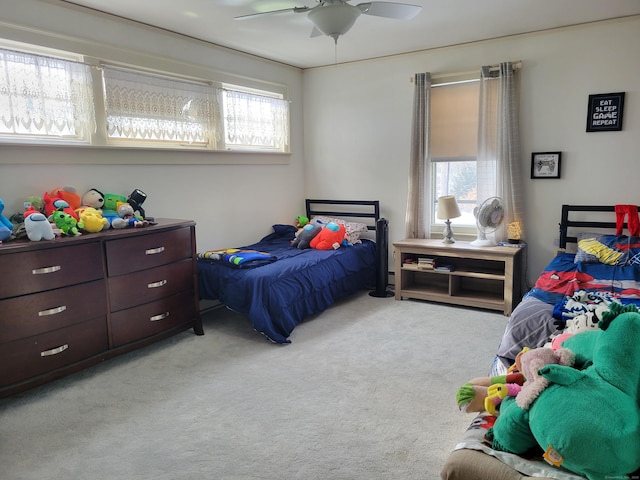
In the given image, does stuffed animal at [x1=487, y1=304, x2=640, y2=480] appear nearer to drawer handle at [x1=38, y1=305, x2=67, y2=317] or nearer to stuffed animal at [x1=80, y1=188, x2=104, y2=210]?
drawer handle at [x1=38, y1=305, x2=67, y2=317]

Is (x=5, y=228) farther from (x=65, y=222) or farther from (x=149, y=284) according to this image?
(x=149, y=284)

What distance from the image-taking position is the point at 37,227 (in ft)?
8.79

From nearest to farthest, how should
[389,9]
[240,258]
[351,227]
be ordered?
1. [389,9]
2. [240,258]
3. [351,227]

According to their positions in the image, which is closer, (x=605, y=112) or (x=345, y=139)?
(x=605, y=112)

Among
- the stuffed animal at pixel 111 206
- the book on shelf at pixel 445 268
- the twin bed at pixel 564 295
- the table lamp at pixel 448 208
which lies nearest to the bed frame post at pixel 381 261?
the book on shelf at pixel 445 268

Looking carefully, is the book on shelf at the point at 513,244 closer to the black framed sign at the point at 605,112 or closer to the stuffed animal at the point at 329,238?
the black framed sign at the point at 605,112

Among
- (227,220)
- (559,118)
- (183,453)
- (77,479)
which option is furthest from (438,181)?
(77,479)

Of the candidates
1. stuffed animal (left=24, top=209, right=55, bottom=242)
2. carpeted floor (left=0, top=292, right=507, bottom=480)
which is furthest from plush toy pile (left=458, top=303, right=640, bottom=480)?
stuffed animal (left=24, top=209, right=55, bottom=242)

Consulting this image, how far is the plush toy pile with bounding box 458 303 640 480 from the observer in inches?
46.8

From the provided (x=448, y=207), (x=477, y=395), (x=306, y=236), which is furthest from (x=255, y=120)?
(x=477, y=395)

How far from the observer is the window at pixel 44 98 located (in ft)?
9.53

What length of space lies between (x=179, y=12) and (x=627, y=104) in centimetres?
369

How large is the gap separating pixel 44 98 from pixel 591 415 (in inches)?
138

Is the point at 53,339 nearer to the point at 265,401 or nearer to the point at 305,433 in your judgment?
the point at 265,401
